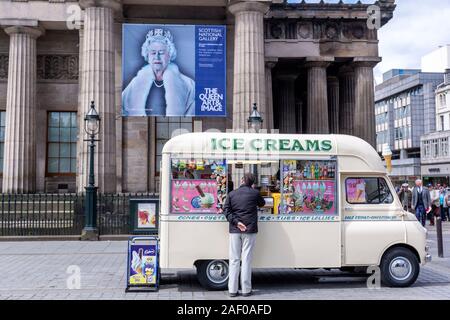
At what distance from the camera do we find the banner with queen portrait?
65.7 feet

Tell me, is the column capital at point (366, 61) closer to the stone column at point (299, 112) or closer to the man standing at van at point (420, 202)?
the stone column at point (299, 112)

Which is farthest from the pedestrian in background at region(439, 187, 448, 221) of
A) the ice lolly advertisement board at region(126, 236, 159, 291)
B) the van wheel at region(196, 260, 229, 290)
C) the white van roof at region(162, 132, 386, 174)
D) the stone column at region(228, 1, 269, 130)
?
the ice lolly advertisement board at region(126, 236, 159, 291)

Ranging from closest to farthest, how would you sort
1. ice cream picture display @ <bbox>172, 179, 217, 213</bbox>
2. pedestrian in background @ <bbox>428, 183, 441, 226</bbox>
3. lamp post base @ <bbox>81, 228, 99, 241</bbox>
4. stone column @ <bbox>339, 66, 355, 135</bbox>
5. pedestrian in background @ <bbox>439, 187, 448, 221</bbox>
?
ice cream picture display @ <bbox>172, 179, 217, 213</bbox> < lamp post base @ <bbox>81, 228, 99, 241</bbox> < pedestrian in background @ <bbox>428, 183, 441, 226</bbox> < pedestrian in background @ <bbox>439, 187, 448, 221</bbox> < stone column @ <bbox>339, 66, 355, 135</bbox>

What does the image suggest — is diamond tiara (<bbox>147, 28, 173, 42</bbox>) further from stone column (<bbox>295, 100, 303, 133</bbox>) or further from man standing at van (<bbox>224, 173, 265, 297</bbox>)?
stone column (<bbox>295, 100, 303, 133</bbox>)

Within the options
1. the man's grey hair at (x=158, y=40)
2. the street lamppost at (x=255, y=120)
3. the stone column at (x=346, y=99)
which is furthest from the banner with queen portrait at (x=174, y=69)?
the stone column at (x=346, y=99)

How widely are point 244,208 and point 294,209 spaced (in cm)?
124

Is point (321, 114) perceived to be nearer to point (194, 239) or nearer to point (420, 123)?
point (194, 239)

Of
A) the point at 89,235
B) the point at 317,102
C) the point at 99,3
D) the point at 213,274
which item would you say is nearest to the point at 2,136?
the point at 99,3

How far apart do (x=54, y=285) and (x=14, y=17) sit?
16.6 metres

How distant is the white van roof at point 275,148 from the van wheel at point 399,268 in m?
1.53

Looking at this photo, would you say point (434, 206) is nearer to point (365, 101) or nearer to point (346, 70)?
point (365, 101)

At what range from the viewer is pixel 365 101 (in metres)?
27.9

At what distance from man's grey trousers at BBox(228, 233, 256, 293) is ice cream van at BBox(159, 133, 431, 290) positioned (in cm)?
49

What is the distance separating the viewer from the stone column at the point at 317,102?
27330 millimetres
